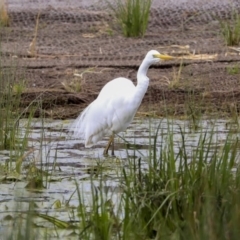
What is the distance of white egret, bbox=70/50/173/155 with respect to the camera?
7395mm

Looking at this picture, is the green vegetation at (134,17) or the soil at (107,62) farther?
the green vegetation at (134,17)

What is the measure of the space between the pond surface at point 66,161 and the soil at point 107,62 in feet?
0.94

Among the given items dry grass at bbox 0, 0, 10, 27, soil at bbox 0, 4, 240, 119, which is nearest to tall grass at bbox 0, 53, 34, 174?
soil at bbox 0, 4, 240, 119

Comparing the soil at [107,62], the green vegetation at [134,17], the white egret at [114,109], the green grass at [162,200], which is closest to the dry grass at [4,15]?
the soil at [107,62]

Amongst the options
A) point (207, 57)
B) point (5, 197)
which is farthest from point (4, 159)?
point (207, 57)

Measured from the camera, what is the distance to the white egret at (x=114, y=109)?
291 inches

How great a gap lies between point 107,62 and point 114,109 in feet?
8.04

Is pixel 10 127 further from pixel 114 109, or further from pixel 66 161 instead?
pixel 114 109

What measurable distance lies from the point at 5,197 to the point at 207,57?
497cm

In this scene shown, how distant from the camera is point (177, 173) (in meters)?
4.34

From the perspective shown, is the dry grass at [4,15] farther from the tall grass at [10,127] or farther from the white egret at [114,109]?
the tall grass at [10,127]

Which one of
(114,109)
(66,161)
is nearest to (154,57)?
(114,109)

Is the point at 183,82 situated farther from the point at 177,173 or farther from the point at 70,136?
the point at 177,173

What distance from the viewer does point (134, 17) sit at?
10945mm
